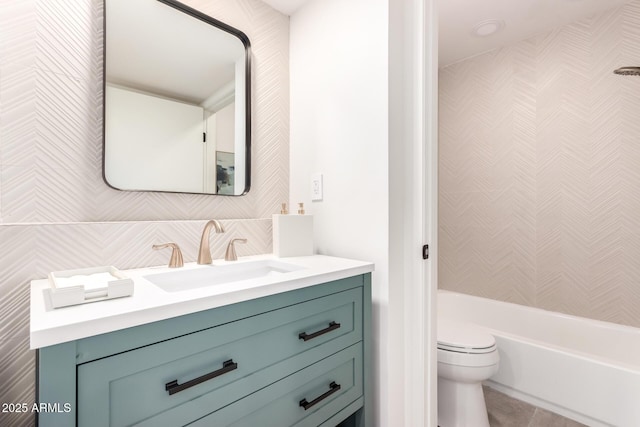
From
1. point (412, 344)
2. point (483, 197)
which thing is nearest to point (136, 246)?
point (412, 344)

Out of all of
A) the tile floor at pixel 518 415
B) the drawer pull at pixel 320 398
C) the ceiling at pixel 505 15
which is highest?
the ceiling at pixel 505 15

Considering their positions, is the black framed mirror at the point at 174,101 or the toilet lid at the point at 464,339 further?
the toilet lid at the point at 464,339

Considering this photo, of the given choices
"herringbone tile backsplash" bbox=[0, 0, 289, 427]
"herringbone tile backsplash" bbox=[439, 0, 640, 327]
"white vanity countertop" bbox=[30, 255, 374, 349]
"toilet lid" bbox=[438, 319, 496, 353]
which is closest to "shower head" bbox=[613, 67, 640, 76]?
"herringbone tile backsplash" bbox=[439, 0, 640, 327]

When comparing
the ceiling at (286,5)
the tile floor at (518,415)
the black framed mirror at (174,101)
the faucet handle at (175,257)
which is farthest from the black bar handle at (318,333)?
the ceiling at (286,5)

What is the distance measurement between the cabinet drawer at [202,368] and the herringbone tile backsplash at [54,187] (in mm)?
549

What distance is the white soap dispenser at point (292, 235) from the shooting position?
1.32m

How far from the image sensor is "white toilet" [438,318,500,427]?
1460 mm

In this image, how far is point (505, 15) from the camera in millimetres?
1938

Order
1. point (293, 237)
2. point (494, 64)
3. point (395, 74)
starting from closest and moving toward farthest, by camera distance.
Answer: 1. point (395, 74)
2. point (293, 237)
3. point (494, 64)

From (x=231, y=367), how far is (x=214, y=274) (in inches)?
17.2

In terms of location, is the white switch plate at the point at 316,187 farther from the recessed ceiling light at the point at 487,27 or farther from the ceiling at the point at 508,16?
the recessed ceiling light at the point at 487,27

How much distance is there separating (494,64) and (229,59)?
2094mm

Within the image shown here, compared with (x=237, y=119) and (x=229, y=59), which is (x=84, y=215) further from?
(x=229, y=59)

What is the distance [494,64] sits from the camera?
238 cm
